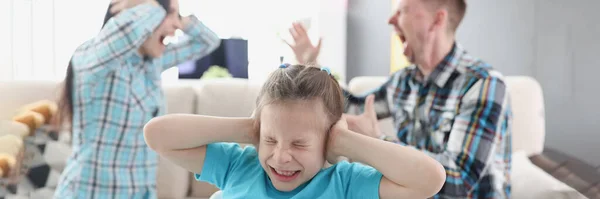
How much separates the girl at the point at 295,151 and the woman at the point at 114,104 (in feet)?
1.66

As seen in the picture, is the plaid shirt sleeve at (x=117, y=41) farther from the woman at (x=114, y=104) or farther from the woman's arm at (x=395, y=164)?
the woman's arm at (x=395, y=164)

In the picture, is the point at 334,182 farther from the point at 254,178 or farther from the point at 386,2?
the point at 386,2

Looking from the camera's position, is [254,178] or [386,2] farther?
[386,2]

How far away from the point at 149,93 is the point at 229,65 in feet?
3.67

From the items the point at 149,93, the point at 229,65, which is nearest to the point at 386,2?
the point at 229,65

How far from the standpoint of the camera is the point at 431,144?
5.44 feet

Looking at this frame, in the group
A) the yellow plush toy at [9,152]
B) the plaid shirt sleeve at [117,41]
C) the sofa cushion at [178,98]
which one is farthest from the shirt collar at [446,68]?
the yellow plush toy at [9,152]

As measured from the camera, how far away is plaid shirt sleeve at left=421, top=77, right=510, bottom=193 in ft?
4.99

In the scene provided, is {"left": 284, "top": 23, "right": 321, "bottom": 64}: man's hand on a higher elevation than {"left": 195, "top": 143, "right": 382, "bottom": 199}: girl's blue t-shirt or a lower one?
higher

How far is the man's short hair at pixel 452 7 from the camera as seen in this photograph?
5.59 ft

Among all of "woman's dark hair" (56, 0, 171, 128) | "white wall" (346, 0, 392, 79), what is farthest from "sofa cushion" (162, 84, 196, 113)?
"white wall" (346, 0, 392, 79)

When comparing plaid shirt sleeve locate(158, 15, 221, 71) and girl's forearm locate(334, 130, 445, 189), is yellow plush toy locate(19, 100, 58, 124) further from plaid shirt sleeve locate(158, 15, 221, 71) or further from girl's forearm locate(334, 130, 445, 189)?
girl's forearm locate(334, 130, 445, 189)

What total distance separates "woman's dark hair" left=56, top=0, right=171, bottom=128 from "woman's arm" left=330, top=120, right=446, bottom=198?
74 cm

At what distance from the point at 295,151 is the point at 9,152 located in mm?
976
